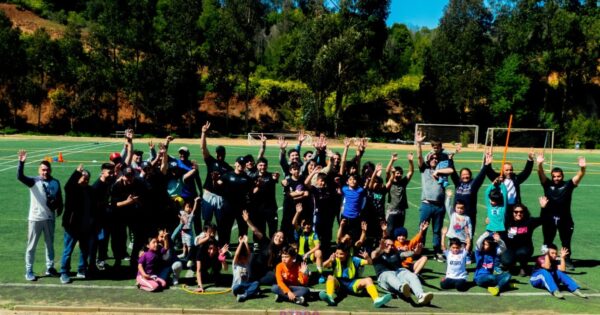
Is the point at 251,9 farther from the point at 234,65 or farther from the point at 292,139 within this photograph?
the point at 292,139

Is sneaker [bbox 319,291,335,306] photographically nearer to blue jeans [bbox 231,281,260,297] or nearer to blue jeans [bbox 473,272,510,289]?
blue jeans [bbox 231,281,260,297]

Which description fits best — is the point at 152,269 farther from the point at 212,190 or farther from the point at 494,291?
the point at 494,291

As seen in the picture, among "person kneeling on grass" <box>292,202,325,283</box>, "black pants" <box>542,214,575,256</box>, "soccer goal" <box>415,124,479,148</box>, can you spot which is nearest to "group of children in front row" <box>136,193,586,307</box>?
"person kneeling on grass" <box>292,202,325,283</box>

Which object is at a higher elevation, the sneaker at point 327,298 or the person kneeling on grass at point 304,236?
the person kneeling on grass at point 304,236

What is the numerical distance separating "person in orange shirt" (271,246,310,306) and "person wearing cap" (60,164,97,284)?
328 centimetres

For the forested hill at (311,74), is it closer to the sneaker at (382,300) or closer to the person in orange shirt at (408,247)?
the person in orange shirt at (408,247)

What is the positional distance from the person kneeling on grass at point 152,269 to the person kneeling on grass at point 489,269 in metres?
5.22

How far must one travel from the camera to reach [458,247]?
8.78 meters

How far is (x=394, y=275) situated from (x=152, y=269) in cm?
391

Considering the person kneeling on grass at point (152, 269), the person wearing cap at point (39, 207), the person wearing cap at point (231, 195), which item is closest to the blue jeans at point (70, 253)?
the person wearing cap at point (39, 207)

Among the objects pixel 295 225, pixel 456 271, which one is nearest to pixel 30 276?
pixel 295 225

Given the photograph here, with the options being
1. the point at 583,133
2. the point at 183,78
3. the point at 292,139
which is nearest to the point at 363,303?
the point at 292,139

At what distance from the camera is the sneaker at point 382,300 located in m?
7.68

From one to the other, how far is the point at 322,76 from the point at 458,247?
4639 centimetres
